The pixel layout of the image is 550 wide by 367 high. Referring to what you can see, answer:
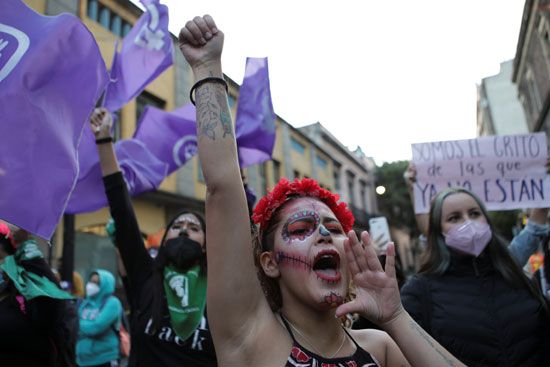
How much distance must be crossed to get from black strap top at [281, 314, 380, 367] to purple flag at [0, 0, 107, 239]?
997 millimetres

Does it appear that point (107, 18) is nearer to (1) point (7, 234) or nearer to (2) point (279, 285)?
(1) point (7, 234)

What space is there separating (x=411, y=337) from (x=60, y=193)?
1.41 m

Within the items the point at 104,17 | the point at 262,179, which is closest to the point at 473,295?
→ the point at 104,17

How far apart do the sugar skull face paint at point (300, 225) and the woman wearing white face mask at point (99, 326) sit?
415cm

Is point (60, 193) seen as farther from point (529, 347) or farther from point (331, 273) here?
point (529, 347)

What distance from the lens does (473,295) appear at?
92.3 inches

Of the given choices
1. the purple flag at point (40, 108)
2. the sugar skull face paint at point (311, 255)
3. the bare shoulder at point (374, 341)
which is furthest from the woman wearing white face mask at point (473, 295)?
the purple flag at point (40, 108)

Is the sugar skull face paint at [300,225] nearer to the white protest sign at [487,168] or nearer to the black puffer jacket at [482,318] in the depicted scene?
the black puffer jacket at [482,318]

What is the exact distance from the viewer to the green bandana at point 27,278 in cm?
→ 254

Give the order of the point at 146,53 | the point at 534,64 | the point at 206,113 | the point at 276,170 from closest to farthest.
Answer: the point at 206,113 < the point at 146,53 < the point at 276,170 < the point at 534,64

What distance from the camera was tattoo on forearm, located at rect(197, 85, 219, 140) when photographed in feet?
4.81

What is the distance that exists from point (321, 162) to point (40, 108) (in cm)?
2417

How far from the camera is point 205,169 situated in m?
1.42

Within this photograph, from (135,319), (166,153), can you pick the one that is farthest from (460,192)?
(166,153)
